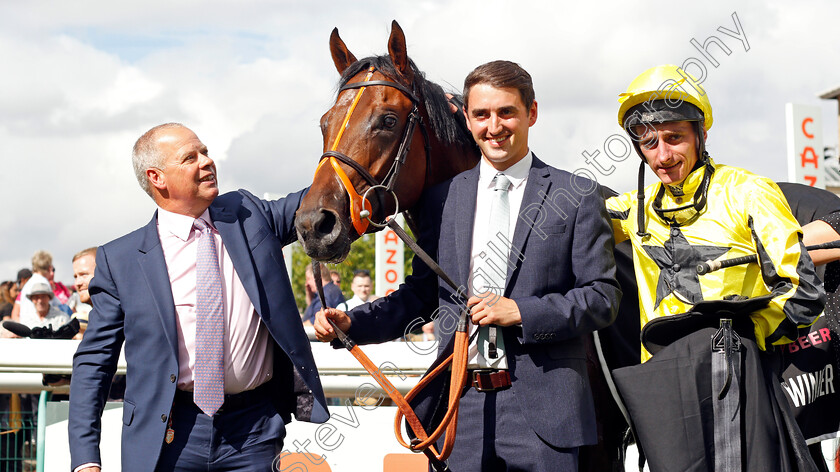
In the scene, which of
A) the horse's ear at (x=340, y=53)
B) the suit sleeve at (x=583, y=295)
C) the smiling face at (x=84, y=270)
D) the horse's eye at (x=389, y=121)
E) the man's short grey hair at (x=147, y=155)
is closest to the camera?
the suit sleeve at (x=583, y=295)

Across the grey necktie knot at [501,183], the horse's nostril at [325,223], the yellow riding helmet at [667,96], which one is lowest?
the horse's nostril at [325,223]

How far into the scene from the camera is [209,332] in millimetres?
2768

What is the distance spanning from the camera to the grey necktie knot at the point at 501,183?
2736mm

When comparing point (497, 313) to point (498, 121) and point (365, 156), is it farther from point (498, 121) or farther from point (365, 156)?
point (365, 156)

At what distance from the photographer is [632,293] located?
3203 mm

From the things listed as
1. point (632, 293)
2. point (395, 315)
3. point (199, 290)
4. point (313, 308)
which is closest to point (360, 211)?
point (395, 315)

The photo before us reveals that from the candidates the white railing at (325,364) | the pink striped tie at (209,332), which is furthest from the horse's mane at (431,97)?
the white railing at (325,364)

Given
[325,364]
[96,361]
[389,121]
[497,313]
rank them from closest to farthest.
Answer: [497,313] < [96,361] < [389,121] < [325,364]

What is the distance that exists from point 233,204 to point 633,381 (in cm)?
152

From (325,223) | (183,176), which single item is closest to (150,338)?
(183,176)

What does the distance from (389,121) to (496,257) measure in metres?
0.72

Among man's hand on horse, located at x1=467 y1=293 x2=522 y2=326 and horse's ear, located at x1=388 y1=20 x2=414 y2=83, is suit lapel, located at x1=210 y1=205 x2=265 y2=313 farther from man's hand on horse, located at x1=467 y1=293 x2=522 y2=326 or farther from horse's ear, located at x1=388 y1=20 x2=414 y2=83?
horse's ear, located at x1=388 y1=20 x2=414 y2=83

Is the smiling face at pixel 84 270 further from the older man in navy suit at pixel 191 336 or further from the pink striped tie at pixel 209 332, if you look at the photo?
the pink striped tie at pixel 209 332

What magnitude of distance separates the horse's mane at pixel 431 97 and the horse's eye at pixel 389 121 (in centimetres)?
20
